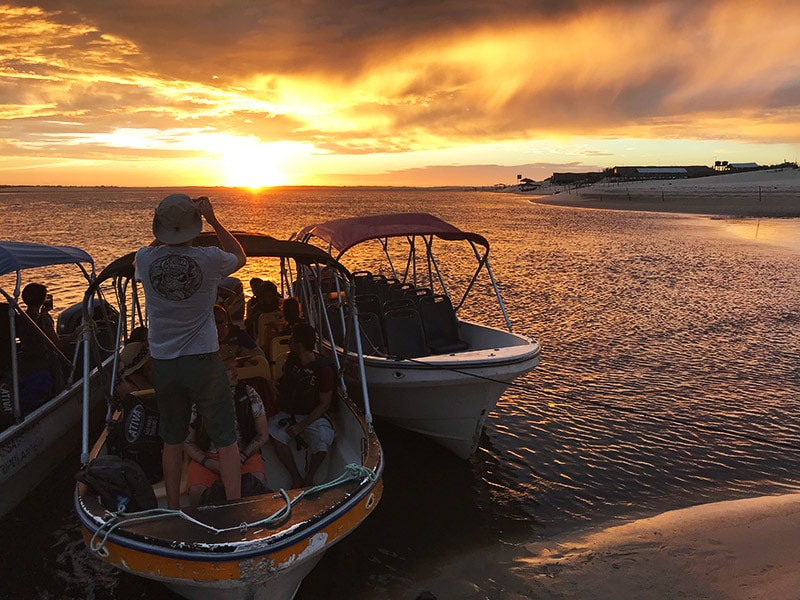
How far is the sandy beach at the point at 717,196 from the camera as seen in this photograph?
62956mm

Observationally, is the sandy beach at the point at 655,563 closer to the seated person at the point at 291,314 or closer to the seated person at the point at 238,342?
the seated person at the point at 238,342

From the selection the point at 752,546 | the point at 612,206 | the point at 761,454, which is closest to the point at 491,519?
the point at 752,546

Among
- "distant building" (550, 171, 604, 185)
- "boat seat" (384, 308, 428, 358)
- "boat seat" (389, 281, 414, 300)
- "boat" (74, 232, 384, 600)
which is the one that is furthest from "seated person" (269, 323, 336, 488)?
"distant building" (550, 171, 604, 185)

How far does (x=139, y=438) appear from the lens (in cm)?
585

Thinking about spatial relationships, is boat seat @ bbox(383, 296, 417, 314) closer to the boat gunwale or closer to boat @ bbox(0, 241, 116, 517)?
boat @ bbox(0, 241, 116, 517)

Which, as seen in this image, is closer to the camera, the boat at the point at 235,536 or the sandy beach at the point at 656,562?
the boat at the point at 235,536

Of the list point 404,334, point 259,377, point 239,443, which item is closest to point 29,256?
point 259,377

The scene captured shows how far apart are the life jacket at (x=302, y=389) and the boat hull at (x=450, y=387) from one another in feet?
4.63

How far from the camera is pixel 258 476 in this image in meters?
5.50

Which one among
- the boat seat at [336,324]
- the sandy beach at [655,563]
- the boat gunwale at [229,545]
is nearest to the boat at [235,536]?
the boat gunwale at [229,545]

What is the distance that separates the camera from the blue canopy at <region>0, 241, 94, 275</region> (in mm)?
7188

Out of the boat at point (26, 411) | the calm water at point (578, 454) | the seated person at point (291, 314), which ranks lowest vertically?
the calm water at point (578, 454)

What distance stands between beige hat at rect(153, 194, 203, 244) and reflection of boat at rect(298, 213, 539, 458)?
4.06 m

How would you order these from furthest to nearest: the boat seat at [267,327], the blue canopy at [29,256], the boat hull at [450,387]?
the boat seat at [267,327]
the boat hull at [450,387]
the blue canopy at [29,256]
